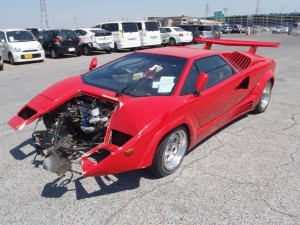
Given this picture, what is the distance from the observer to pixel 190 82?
11.4ft

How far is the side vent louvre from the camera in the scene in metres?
4.81

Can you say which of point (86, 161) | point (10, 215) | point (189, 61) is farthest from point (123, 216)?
point (189, 61)

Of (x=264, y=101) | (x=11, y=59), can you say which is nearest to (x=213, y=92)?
(x=264, y=101)

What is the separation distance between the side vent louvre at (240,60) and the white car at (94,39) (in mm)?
11947

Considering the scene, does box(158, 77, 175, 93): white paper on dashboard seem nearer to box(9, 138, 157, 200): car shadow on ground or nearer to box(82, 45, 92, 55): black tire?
box(9, 138, 157, 200): car shadow on ground

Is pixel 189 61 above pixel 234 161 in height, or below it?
above

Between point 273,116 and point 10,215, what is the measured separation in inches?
182

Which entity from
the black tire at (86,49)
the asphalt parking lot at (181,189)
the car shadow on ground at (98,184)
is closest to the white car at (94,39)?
the black tire at (86,49)

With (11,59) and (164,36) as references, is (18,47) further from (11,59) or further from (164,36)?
(164,36)

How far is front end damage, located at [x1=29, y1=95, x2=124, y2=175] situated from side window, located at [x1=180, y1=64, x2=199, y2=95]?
33.5 inches

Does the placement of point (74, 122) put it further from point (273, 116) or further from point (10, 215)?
point (273, 116)

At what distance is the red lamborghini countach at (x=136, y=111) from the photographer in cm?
282

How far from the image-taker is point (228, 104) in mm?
4152

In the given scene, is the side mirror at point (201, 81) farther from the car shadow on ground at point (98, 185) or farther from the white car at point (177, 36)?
the white car at point (177, 36)
